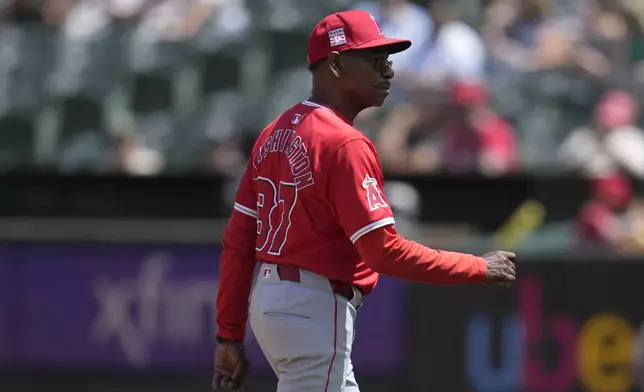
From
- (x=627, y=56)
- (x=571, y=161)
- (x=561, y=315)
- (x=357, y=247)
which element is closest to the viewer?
(x=357, y=247)

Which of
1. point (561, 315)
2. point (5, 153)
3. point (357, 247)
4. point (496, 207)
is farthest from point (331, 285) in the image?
point (5, 153)

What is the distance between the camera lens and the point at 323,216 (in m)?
3.84

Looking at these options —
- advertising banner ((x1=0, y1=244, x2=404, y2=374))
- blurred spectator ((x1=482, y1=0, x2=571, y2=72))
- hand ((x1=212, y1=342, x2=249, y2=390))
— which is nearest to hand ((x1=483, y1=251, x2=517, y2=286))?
hand ((x1=212, y1=342, x2=249, y2=390))

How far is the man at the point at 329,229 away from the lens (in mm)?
3734

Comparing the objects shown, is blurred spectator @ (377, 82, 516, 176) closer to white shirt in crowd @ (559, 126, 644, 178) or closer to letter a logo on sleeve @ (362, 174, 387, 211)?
white shirt in crowd @ (559, 126, 644, 178)

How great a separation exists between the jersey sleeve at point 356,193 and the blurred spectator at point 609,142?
17.3 ft

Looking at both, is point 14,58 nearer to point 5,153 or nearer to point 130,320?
point 5,153

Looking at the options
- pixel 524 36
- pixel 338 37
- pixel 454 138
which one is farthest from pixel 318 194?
pixel 524 36

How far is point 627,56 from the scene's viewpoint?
30.9 feet

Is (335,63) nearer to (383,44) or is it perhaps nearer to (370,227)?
(383,44)

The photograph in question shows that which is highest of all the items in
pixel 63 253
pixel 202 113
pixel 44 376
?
pixel 202 113

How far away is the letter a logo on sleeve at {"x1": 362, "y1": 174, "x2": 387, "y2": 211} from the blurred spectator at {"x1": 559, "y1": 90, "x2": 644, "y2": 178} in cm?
527

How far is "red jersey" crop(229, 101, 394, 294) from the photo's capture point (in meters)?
3.72

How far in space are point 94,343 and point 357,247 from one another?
183 inches
